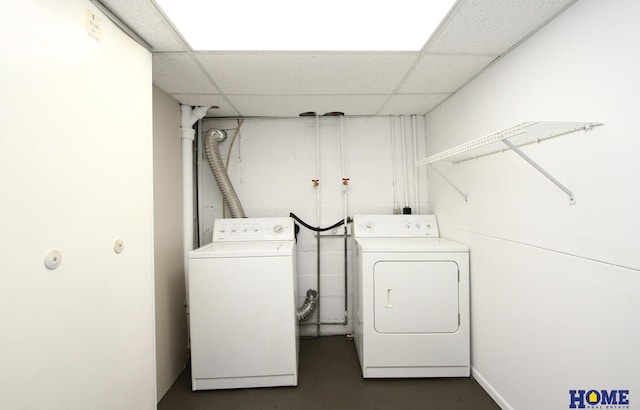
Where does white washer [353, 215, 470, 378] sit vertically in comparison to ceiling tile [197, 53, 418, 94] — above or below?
below

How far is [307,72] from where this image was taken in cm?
155

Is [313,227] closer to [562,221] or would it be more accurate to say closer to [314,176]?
[314,176]

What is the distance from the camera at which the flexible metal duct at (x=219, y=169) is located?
2205 mm

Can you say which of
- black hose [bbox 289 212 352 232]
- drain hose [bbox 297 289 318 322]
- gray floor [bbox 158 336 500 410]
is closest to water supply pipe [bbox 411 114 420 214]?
black hose [bbox 289 212 352 232]

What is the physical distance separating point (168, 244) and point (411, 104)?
2225 millimetres

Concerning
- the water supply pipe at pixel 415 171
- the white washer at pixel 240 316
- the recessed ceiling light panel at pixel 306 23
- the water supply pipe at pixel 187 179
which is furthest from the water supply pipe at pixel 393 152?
the water supply pipe at pixel 187 179

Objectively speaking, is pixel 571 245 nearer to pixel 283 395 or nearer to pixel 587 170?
pixel 587 170

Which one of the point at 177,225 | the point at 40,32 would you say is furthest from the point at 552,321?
the point at 177,225

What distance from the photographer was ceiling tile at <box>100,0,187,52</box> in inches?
40.3

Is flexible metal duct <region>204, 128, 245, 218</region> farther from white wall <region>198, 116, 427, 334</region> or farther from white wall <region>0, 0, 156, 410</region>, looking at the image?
white wall <region>0, 0, 156, 410</region>

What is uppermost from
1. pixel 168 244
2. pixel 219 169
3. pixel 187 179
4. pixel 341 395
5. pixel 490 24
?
pixel 490 24

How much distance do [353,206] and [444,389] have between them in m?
1.53

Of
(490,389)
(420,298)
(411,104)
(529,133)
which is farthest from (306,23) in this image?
(490,389)

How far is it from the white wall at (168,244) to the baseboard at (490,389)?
2.15 meters
